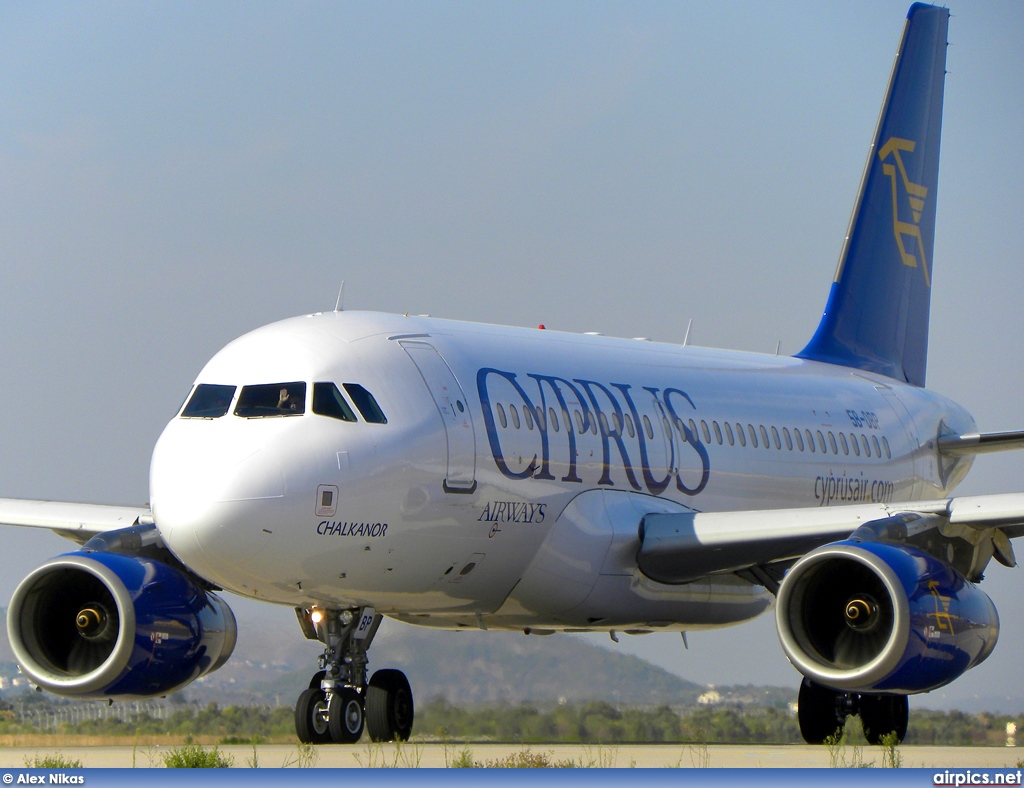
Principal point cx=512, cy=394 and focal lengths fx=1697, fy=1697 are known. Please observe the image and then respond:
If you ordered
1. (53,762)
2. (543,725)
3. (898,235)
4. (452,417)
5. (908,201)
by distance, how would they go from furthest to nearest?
(908,201)
(898,235)
(543,725)
(452,417)
(53,762)

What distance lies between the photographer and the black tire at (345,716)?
1495 cm

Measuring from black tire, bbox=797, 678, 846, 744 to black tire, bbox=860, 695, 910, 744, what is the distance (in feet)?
1.45

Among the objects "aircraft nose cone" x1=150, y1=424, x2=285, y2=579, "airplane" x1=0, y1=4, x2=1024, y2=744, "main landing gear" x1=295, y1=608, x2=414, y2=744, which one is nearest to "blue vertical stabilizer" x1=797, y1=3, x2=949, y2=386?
"airplane" x1=0, y1=4, x2=1024, y2=744

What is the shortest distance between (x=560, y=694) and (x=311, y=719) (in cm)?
776

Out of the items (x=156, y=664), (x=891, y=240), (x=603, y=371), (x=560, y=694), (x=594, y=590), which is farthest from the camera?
(x=891, y=240)

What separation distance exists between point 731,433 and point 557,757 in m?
6.61

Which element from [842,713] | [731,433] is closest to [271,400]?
[731,433]

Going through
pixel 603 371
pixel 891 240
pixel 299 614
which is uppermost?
pixel 891 240

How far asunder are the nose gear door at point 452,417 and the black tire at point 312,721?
2243 mm

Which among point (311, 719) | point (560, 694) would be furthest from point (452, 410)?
point (560, 694)

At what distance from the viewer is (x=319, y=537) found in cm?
1405

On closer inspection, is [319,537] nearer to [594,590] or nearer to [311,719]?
[311,719]

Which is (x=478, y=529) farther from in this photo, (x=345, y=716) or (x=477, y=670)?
(x=477, y=670)

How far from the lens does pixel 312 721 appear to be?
15.1 m
